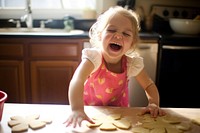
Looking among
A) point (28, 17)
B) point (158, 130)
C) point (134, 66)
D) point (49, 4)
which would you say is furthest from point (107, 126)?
point (49, 4)

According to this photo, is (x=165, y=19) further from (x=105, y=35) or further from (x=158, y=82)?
(x=105, y=35)

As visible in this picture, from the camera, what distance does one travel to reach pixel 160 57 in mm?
2283

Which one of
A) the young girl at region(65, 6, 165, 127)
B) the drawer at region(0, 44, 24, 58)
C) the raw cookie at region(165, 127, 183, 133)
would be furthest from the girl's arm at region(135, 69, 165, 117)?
the drawer at region(0, 44, 24, 58)

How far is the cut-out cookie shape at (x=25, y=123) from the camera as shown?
0.78 metres

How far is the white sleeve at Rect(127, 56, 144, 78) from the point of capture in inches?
49.2

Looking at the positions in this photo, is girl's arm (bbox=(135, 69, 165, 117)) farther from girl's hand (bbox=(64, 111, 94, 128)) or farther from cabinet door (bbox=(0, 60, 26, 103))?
cabinet door (bbox=(0, 60, 26, 103))

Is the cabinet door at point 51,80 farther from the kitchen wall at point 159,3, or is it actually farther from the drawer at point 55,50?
the kitchen wall at point 159,3

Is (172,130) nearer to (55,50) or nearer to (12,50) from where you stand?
(55,50)

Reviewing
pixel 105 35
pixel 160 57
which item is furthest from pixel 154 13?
pixel 105 35

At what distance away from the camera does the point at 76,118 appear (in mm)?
833

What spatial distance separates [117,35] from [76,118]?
0.46m

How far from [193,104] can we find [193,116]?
64.2 inches

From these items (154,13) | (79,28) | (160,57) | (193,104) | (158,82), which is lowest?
(193,104)

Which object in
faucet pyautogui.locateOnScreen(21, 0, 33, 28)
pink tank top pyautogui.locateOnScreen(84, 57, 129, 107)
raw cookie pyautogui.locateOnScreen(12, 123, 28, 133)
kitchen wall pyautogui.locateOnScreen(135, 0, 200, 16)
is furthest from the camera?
kitchen wall pyautogui.locateOnScreen(135, 0, 200, 16)
